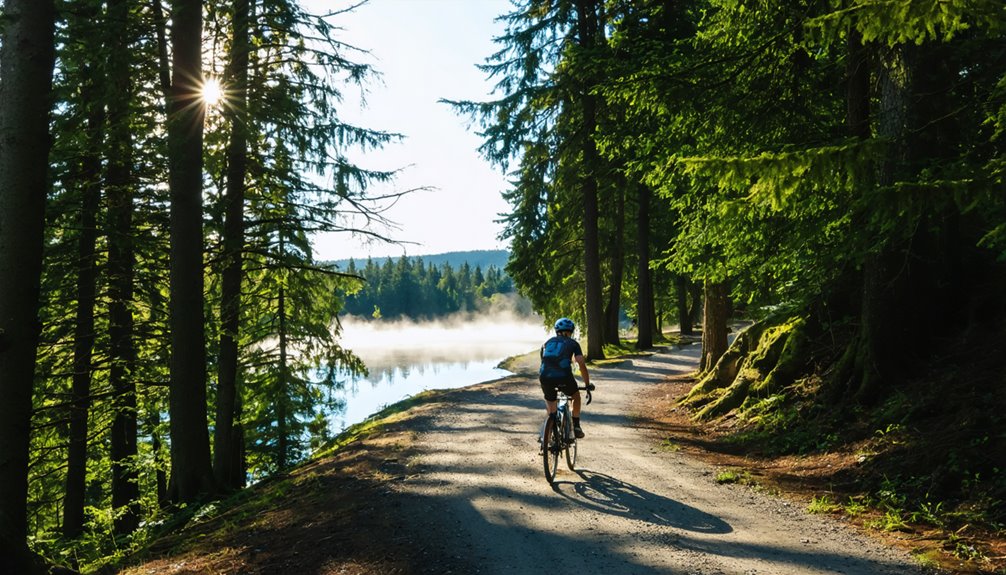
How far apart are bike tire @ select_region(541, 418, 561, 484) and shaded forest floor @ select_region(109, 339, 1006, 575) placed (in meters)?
2.01

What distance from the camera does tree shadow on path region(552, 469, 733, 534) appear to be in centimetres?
657

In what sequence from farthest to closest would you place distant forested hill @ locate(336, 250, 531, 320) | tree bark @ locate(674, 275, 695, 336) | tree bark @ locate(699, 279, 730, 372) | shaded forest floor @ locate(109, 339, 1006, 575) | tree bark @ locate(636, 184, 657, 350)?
distant forested hill @ locate(336, 250, 531, 320)
tree bark @ locate(674, 275, 695, 336)
tree bark @ locate(636, 184, 657, 350)
tree bark @ locate(699, 279, 730, 372)
shaded forest floor @ locate(109, 339, 1006, 575)

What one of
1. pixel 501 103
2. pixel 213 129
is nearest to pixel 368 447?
pixel 213 129

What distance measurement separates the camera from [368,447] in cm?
1134

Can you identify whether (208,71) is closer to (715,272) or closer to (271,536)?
(271,536)

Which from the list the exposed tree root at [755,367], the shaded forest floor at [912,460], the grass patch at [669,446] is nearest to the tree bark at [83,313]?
the grass patch at [669,446]

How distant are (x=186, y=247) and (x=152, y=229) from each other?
2493mm

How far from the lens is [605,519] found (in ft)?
21.9

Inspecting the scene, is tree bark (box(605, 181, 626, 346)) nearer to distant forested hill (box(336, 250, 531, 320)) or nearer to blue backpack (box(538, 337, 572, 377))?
blue backpack (box(538, 337, 572, 377))

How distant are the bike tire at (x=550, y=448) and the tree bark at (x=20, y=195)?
219 inches

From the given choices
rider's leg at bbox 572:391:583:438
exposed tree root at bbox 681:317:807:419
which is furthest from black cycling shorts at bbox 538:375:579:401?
exposed tree root at bbox 681:317:807:419

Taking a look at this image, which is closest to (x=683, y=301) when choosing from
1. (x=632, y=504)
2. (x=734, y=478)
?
(x=734, y=478)

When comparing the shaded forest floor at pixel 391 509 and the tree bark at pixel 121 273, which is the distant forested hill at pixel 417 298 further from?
the shaded forest floor at pixel 391 509

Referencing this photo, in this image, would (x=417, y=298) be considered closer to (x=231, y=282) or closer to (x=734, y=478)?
(x=231, y=282)
